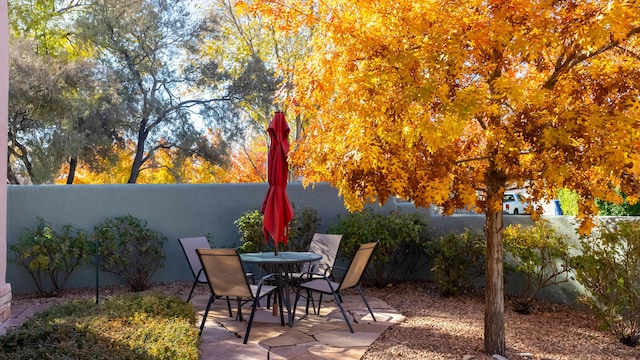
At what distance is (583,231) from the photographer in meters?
4.59

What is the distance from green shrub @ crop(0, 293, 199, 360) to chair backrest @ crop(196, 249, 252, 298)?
39cm

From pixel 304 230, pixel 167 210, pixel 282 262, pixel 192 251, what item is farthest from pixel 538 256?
pixel 167 210

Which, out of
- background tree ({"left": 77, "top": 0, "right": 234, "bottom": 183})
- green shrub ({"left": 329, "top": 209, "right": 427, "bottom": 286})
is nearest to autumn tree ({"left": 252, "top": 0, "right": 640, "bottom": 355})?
green shrub ({"left": 329, "top": 209, "right": 427, "bottom": 286})

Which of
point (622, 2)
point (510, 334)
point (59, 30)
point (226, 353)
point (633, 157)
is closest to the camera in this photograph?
point (622, 2)

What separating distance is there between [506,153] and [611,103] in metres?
0.84

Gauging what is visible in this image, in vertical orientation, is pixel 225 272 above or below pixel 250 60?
below

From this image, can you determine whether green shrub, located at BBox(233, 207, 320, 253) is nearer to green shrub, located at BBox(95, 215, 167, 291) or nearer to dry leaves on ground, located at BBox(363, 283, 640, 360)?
green shrub, located at BBox(95, 215, 167, 291)

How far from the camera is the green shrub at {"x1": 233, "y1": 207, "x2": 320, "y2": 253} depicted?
8.28m

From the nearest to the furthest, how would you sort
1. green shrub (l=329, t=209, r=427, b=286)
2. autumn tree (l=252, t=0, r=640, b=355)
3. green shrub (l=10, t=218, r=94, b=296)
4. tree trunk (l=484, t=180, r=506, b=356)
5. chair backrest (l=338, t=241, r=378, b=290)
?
1. autumn tree (l=252, t=0, r=640, b=355)
2. tree trunk (l=484, t=180, r=506, b=356)
3. chair backrest (l=338, t=241, r=378, b=290)
4. green shrub (l=10, t=218, r=94, b=296)
5. green shrub (l=329, t=209, r=427, b=286)

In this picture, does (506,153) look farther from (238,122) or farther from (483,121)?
(238,122)

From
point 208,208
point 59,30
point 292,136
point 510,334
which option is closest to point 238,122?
point 292,136

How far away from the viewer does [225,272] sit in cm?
555

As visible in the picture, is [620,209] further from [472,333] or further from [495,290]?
[495,290]

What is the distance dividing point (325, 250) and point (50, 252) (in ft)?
12.5
